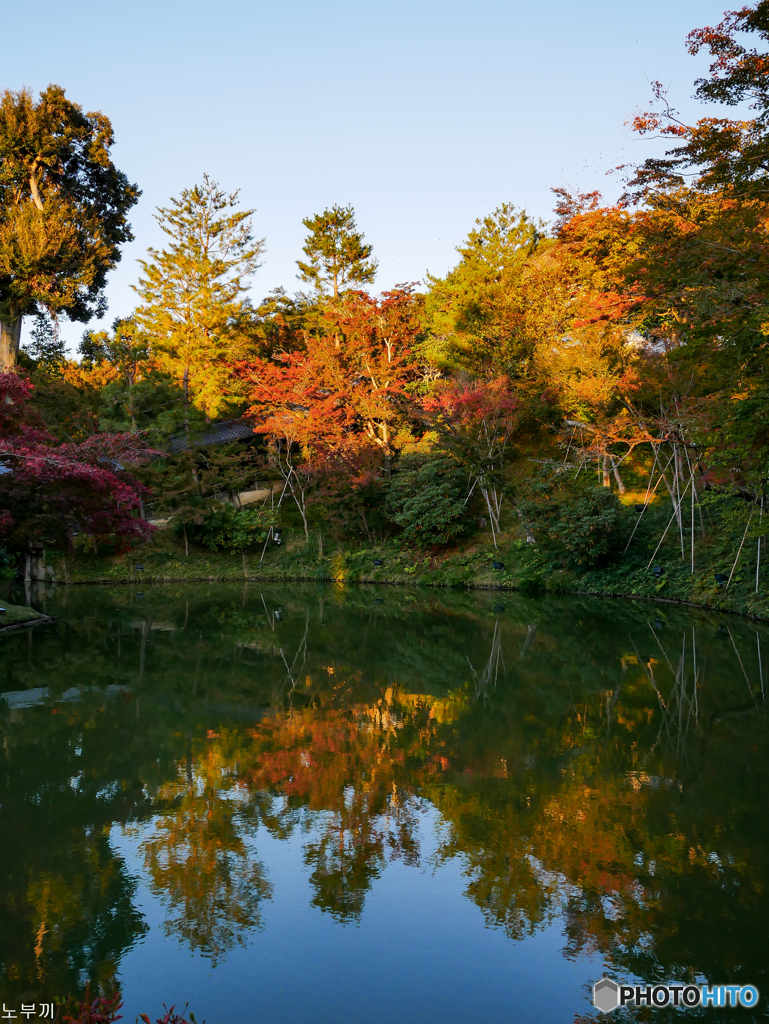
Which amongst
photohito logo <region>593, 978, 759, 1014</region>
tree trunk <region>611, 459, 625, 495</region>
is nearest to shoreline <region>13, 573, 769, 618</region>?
tree trunk <region>611, 459, 625, 495</region>

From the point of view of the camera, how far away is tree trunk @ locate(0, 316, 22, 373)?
1927 cm

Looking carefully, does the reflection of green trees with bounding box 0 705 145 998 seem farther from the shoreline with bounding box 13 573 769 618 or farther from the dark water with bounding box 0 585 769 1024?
the shoreline with bounding box 13 573 769 618

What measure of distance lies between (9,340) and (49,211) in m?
3.51

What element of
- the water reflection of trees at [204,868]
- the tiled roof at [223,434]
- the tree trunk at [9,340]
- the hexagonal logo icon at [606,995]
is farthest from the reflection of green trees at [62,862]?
the tiled roof at [223,434]

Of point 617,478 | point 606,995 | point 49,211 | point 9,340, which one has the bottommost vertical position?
point 606,995

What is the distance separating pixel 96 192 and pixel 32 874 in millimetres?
21436

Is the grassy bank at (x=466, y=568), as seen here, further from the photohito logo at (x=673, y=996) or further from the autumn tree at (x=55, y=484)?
the photohito logo at (x=673, y=996)

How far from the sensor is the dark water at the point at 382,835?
3.06 m

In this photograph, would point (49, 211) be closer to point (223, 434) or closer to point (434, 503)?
point (223, 434)

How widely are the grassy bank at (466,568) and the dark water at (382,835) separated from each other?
16.8 ft

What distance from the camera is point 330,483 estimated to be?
2169 cm

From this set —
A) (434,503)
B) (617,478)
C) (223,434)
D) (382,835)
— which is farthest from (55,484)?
(223,434)

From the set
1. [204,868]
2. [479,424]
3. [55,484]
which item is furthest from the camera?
[479,424]

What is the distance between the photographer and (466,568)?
18.9 m
